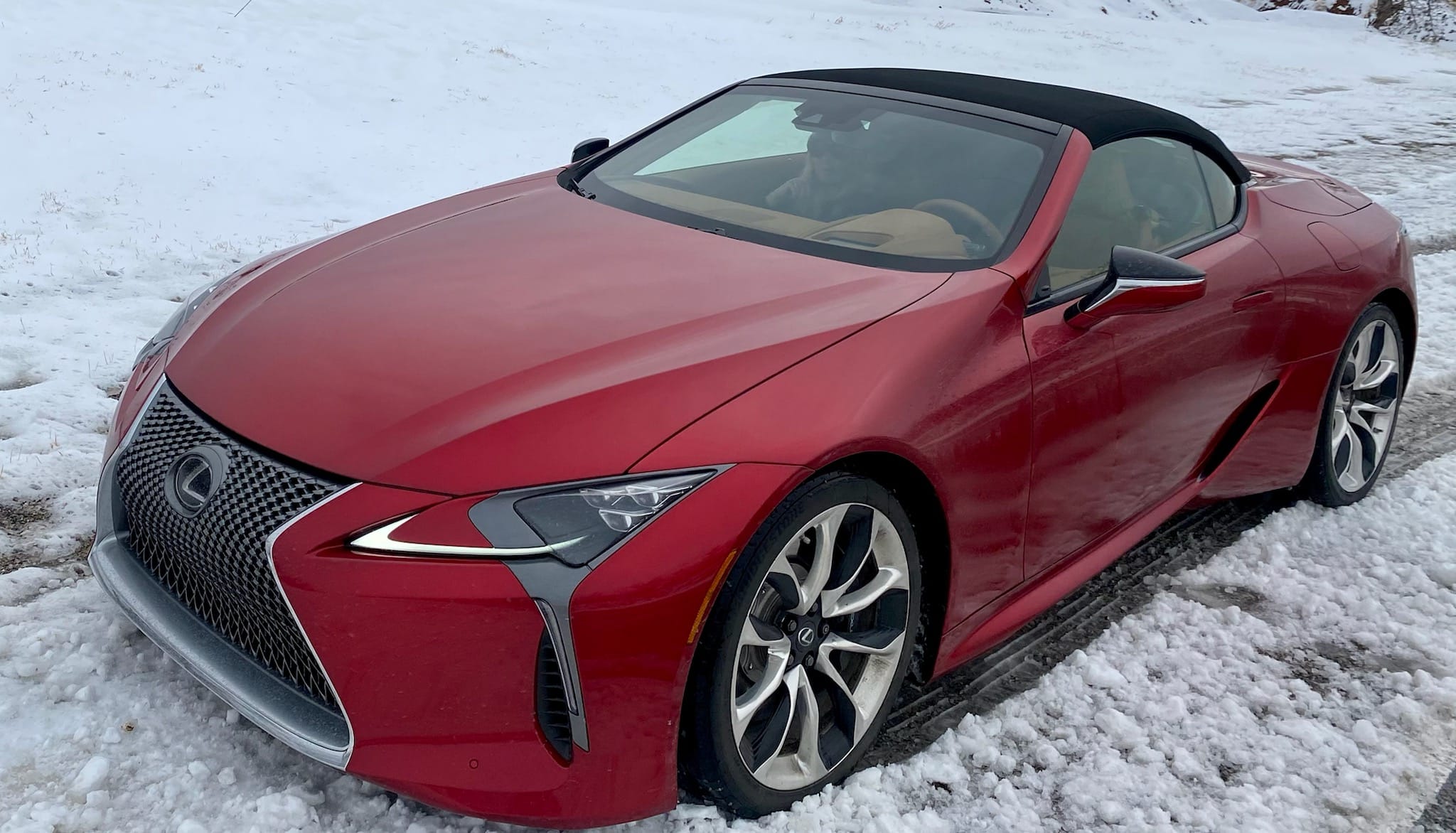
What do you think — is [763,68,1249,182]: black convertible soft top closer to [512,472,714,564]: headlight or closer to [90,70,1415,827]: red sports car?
[90,70,1415,827]: red sports car

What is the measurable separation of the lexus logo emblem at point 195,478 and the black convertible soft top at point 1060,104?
7.49 feet

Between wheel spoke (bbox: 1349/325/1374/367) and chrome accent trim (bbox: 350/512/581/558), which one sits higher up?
chrome accent trim (bbox: 350/512/581/558)

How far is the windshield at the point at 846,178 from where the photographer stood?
9.81 feet

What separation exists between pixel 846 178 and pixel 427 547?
1796 millimetres

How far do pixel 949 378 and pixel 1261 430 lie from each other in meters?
1.67

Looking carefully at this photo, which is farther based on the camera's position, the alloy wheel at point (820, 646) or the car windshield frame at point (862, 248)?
the car windshield frame at point (862, 248)

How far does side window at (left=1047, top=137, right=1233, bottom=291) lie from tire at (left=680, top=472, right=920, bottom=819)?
3.00 feet

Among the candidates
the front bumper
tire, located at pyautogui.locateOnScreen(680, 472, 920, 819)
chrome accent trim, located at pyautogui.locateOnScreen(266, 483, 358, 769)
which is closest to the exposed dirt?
the front bumper

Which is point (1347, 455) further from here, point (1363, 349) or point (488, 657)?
point (488, 657)

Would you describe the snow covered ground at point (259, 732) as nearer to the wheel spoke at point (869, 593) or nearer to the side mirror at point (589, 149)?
the wheel spoke at point (869, 593)

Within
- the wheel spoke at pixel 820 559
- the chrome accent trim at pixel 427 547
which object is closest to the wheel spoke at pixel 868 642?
the wheel spoke at pixel 820 559

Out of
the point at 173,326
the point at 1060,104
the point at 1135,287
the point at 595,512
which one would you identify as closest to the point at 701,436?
the point at 595,512

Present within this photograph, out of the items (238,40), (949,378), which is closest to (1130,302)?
(949,378)

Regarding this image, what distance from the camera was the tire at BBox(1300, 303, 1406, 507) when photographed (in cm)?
404
